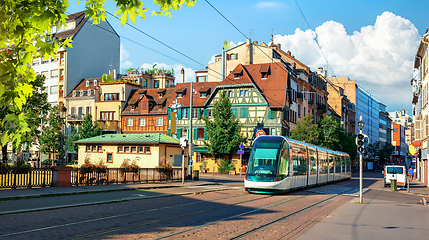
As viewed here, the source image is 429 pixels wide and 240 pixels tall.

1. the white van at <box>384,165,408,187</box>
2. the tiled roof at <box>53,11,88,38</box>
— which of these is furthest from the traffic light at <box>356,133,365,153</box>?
the tiled roof at <box>53,11,88,38</box>

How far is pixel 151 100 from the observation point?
62.9 metres

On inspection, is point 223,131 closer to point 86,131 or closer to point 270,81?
point 270,81

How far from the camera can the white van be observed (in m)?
35.4

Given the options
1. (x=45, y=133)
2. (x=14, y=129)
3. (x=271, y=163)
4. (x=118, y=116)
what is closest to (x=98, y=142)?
(x=118, y=116)

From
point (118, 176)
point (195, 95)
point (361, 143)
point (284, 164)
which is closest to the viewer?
point (361, 143)

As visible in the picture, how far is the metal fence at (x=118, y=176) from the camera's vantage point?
23.7 meters

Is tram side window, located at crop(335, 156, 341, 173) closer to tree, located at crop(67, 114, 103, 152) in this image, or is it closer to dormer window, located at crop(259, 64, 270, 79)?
dormer window, located at crop(259, 64, 270, 79)

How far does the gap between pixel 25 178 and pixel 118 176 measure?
7.49 meters

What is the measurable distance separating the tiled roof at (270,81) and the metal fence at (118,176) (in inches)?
976

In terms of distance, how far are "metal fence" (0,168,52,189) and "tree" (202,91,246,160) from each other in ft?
102

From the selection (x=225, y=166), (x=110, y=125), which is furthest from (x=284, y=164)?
(x=110, y=125)

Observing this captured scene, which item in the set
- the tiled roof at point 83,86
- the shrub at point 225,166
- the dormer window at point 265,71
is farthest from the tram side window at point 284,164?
the tiled roof at point 83,86

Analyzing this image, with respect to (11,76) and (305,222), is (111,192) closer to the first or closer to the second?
(305,222)

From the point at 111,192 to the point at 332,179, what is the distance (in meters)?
22.5
